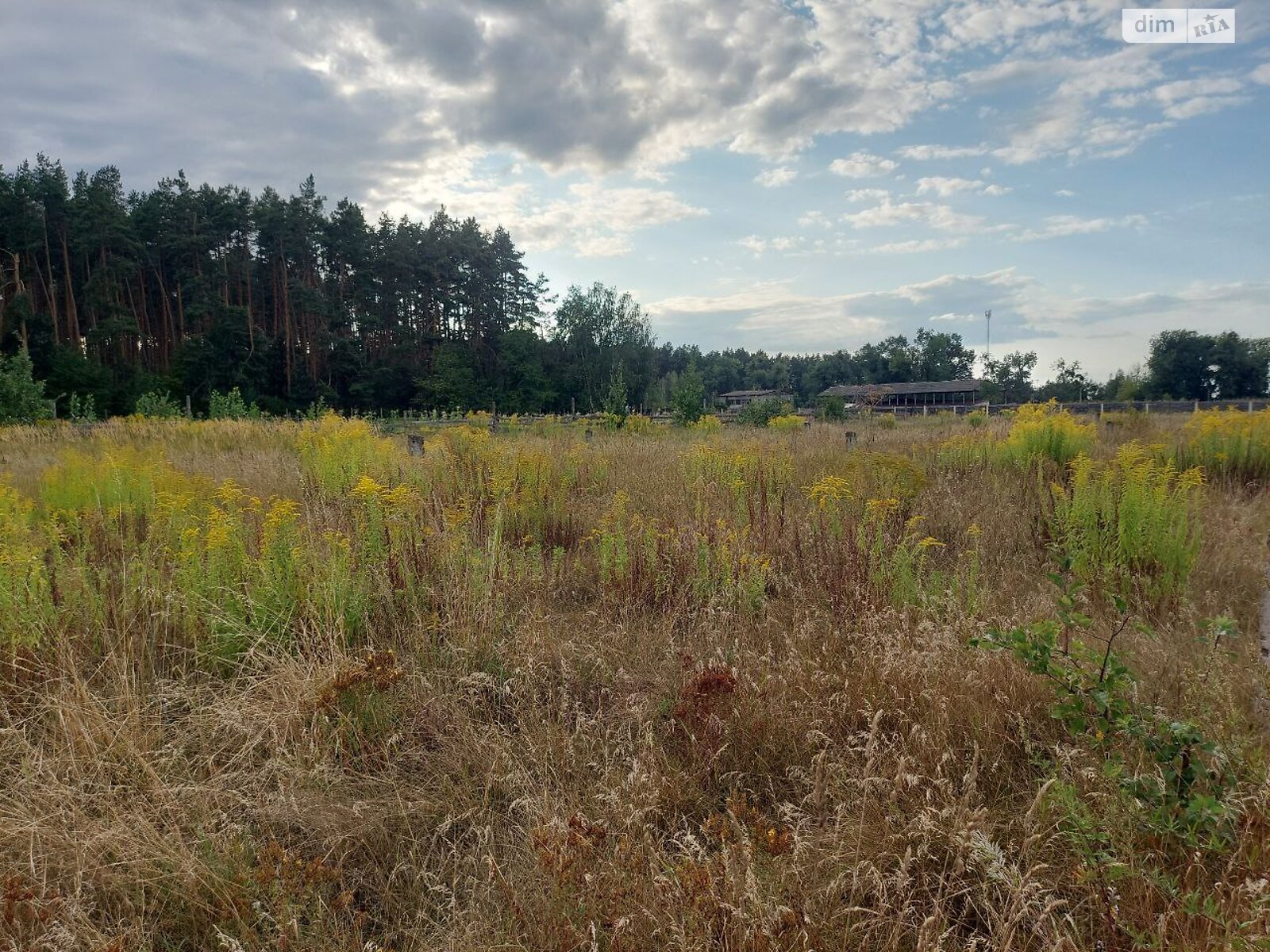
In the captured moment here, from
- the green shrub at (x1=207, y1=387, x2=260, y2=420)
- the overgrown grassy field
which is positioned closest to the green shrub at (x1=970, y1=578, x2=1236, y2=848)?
the overgrown grassy field

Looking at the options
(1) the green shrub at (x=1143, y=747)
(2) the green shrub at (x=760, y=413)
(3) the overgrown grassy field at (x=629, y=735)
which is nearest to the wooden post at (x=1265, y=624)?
(3) the overgrown grassy field at (x=629, y=735)

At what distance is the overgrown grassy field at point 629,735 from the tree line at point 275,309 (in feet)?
48.6

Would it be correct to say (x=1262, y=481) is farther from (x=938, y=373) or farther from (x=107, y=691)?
(x=938, y=373)

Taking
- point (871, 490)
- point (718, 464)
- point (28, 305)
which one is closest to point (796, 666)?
point (871, 490)

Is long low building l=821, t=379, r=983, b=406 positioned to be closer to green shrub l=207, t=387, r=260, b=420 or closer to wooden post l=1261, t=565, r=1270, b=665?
green shrub l=207, t=387, r=260, b=420

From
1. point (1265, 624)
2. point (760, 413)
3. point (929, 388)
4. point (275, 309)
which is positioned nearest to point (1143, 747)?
point (1265, 624)

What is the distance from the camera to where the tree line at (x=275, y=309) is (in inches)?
1233

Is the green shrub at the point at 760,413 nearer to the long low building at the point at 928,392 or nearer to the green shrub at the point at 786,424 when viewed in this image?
the green shrub at the point at 786,424

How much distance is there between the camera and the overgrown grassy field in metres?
1.68

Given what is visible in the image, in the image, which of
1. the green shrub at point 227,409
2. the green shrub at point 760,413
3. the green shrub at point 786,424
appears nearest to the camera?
the green shrub at point 786,424

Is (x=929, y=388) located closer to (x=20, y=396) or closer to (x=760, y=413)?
(x=760, y=413)

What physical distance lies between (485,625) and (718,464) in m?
4.02

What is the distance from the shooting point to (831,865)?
183cm

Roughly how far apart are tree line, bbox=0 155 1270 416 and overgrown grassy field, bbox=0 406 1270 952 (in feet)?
48.6
